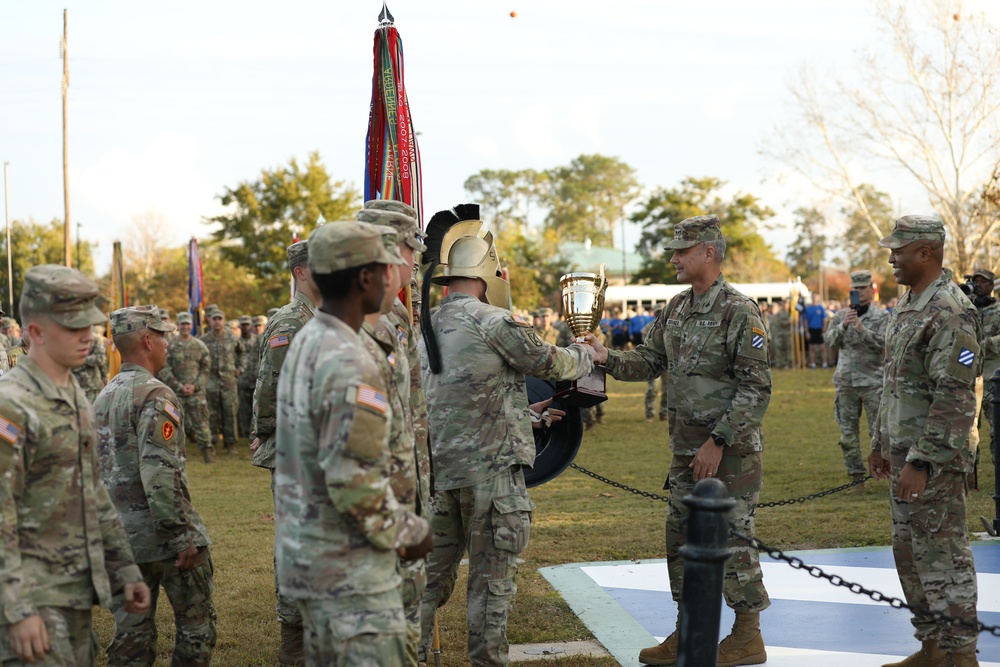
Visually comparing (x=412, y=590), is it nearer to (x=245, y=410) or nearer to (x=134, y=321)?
(x=134, y=321)

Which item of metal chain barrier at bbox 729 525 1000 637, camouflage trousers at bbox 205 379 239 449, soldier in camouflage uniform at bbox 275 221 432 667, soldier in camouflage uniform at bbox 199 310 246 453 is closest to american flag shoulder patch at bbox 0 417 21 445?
soldier in camouflage uniform at bbox 275 221 432 667

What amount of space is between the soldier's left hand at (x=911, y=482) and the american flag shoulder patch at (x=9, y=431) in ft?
14.0

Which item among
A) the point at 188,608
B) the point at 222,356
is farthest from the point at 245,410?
the point at 188,608

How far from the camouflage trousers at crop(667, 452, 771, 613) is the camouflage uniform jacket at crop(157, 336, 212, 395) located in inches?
486

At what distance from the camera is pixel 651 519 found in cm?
1067

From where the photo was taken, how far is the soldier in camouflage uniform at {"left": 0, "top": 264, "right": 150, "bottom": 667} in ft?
11.9

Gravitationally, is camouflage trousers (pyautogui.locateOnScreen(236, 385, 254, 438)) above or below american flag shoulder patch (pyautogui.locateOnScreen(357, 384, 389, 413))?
below

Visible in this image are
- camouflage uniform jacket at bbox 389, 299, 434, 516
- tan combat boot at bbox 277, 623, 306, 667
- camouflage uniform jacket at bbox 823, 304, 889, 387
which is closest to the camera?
camouflage uniform jacket at bbox 389, 299, 434, 516

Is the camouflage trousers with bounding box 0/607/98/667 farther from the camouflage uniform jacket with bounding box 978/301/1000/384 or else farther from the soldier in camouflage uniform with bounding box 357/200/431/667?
the camouflage uniform jacket with bounding box 978/301/1000/384

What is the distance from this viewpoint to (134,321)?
5.15m

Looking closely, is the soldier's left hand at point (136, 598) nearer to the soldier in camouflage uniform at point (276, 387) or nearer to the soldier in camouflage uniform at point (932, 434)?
the soldier in camouflage uniform at point (276, 387)

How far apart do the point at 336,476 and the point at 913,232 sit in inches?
149

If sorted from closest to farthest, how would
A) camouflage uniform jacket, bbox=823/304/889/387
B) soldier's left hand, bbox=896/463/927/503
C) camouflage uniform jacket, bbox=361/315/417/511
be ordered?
camouflage uniform jacket, bbox=361/315/417/511 < soldier's left hand, bbox=896/463/927/503 < camouflage uniform jacket, bbox=823/304/889/387

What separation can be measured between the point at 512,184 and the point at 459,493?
104 metres
